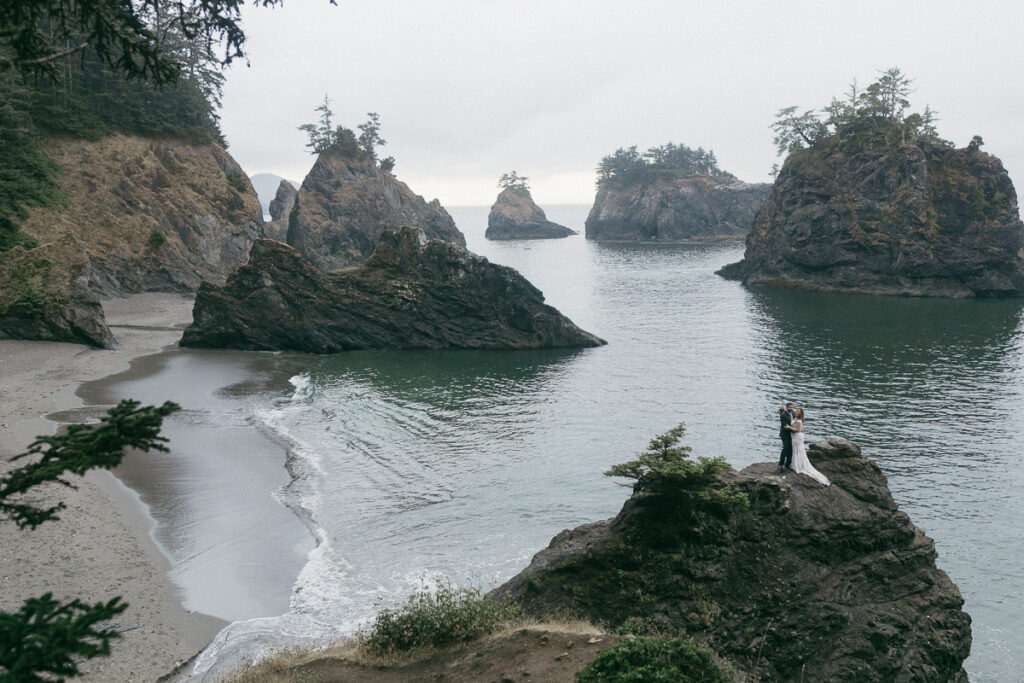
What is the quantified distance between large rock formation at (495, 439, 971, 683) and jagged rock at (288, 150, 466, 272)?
3737 inches

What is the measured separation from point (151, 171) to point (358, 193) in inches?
1502

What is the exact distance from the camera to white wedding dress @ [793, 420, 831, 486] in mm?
19922

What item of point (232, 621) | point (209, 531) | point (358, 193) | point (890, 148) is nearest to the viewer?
point (232, 621)

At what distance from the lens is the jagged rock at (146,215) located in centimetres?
7319

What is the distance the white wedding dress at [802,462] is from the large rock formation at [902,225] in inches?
3551

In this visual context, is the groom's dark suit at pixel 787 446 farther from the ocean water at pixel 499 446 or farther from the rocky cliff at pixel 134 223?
the rocky cliff at pixel 134 223

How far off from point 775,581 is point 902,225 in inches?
3874

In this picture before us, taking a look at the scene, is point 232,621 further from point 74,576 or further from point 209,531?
point 209,531

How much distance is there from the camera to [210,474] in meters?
32.0

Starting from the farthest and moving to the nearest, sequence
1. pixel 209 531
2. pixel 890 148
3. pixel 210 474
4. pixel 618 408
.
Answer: pixel 890 148
pixel 618 408
pixel 210 474
pixel 209 531

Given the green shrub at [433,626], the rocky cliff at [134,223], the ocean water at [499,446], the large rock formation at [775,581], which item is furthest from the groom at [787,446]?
the rocky cliff at [134,223]

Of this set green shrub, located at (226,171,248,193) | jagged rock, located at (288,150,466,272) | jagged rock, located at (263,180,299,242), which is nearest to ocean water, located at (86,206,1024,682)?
green shrub, located at (226,171,248,193)

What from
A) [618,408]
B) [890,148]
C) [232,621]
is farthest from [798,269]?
[232,621]

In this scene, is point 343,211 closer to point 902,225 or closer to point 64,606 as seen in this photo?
point 902,225
